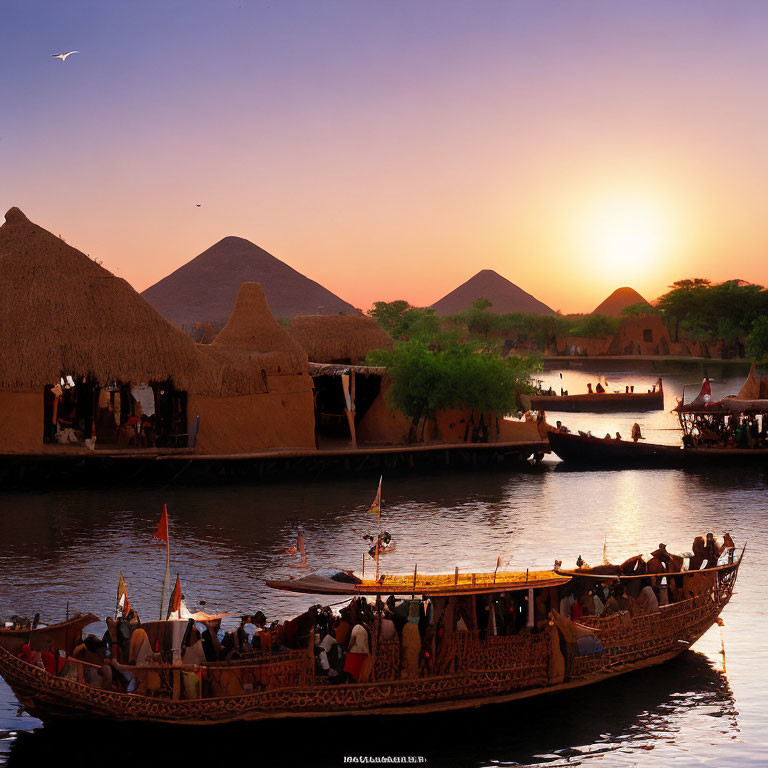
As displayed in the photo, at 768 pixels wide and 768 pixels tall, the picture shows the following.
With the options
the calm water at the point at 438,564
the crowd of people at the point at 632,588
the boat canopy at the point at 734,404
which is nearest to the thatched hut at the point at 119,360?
the calm water at the point at 438,564

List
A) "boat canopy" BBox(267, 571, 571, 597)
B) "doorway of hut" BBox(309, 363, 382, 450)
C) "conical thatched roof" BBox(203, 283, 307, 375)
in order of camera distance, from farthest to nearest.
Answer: "doorway of hut" BBox(309, 363, 382, 450), "conical thatched roof" BBox(203, 283, 307, 375), "boat canopy" BBox(267, 571, 571, 597)

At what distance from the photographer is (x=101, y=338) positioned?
1310 inches

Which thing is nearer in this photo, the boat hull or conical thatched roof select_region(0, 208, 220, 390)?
conical thatched roof select_region(0, 208, 220, 390)

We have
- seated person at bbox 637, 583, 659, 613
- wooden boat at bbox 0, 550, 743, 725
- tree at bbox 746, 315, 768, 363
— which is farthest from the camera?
tree at bbox 746, 315, 768, 363

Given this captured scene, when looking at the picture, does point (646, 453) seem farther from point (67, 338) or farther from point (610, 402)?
point (610, 402)

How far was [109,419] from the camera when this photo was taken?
37.8 metres

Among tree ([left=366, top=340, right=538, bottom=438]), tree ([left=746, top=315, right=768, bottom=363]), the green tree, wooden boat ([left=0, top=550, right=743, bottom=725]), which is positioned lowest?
wooden boat ([left=0, top=550, right=743, bottom=725])

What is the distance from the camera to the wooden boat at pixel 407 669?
13.6m

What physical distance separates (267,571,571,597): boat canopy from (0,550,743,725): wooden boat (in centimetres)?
2

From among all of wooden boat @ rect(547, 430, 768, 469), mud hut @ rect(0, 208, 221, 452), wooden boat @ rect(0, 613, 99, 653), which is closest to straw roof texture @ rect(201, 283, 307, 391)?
mud hut @ rect(0, 208, 221, 452)

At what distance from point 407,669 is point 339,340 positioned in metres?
33.0

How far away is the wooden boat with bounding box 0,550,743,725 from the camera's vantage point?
537 inches

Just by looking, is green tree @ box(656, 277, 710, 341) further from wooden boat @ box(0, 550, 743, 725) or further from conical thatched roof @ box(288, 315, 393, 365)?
wooden boat @ box(0, 550, 743, 725)

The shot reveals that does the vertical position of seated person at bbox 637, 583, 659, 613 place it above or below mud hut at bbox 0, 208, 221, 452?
below
